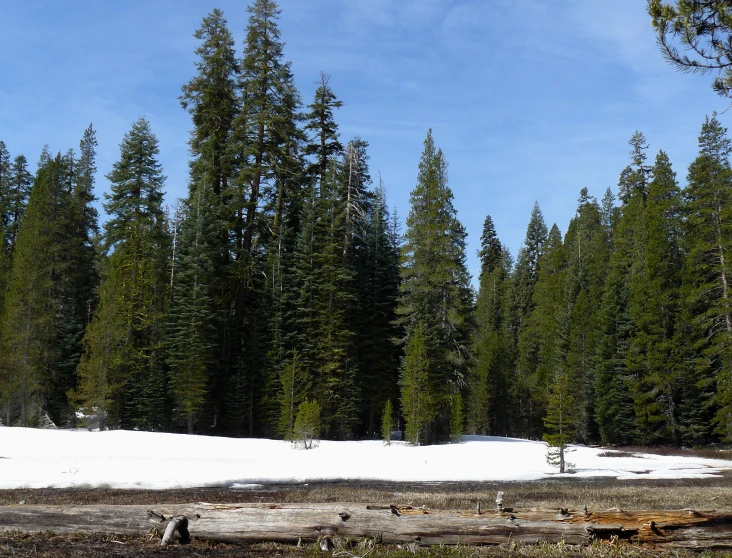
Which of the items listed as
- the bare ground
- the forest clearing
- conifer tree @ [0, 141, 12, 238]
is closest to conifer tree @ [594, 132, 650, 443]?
the forest clearing

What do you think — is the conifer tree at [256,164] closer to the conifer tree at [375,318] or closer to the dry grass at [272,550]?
the conifer tree at [375,318]

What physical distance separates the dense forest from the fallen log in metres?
21.6

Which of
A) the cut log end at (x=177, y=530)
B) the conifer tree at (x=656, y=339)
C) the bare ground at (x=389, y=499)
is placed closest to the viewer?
the bare ground at (x=389, y=499)

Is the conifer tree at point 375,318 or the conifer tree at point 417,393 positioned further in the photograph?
the conifer tree at point 375,318

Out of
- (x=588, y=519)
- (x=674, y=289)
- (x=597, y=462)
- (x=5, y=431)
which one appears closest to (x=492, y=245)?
(x=674, y=289)

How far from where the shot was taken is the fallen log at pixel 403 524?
327 inches

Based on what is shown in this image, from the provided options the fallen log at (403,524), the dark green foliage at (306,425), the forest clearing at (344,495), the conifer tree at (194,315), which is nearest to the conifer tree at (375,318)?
the forest clearing at (344,495)

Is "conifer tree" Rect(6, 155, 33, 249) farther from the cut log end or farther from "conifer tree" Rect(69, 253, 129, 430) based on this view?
the cut log end

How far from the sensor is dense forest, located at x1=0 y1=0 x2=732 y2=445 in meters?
36.0

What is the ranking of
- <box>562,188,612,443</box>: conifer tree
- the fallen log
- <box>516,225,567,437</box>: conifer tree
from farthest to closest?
<box>516,225,567,437</box>: conifer tree, <box>562,188,612,443</box>: conifer tree, the fallen log

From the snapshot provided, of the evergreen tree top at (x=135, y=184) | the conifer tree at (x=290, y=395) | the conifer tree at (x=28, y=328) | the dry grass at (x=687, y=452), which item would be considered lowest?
the dry grass at (x=687, y=452)

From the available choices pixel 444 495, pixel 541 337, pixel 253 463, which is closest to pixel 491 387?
pixel 541 337

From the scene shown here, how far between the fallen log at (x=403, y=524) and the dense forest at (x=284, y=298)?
21.6 meters

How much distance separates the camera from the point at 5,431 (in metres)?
26.8
